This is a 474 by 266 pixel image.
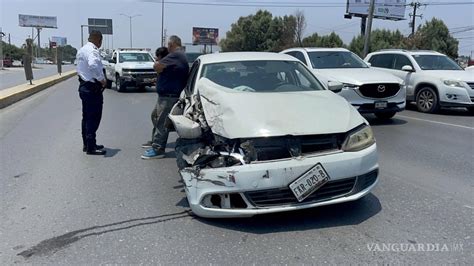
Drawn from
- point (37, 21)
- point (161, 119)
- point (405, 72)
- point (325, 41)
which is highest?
point (37, 21)

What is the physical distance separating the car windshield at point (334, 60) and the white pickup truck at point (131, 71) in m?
8.83

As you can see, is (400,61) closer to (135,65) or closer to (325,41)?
(135,65)

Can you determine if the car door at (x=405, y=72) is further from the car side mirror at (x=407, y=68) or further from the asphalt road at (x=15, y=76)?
the asphalt road at (x=15, y=76)

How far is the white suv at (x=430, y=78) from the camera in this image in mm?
11203

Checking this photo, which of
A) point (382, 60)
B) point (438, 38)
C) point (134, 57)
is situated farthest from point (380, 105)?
point (438, 38)

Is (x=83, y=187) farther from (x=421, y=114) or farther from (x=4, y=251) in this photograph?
(x=421, y=114)

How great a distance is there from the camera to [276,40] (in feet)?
241

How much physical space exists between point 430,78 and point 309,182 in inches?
375

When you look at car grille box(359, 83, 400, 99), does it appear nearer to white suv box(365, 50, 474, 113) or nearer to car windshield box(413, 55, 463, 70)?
white suv box(365, 50, 474, 113)

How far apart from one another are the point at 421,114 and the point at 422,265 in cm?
942

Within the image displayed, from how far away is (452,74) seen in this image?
11602 mm

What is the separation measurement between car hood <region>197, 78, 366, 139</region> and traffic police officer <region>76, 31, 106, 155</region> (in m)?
2.26

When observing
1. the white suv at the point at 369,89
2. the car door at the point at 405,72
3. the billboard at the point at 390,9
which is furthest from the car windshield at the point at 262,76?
the billboard at the point at 390,9

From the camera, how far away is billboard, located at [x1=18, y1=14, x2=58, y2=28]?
3888 inches
